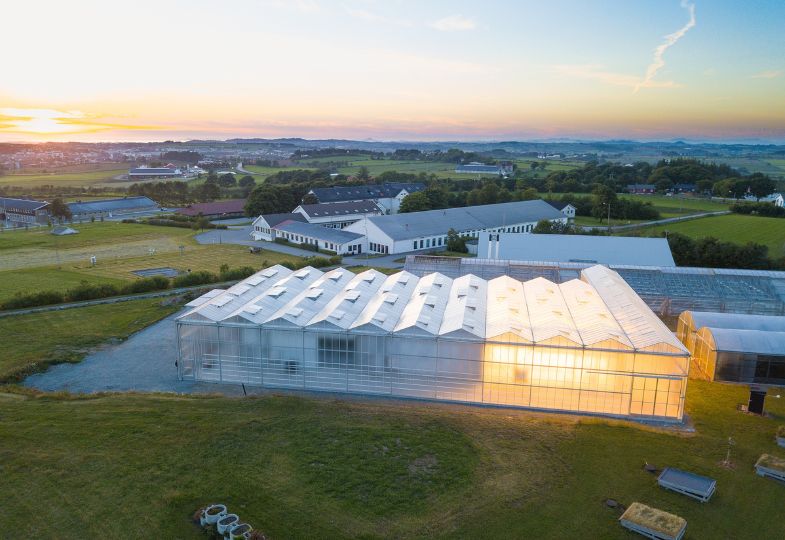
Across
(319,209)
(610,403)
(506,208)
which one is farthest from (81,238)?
(610,403)

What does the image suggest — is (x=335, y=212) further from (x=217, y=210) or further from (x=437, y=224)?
(x=217, y=210)

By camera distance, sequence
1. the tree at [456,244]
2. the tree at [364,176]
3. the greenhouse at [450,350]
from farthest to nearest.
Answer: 1. the tree at [364,176]
2. the tree at [456,244]
3. the greenhouse at [450,350]

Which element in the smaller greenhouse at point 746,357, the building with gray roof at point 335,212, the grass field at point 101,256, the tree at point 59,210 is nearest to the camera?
the smaller greenhouse at point 746,357

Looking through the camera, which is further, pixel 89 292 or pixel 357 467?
pixel 89 292

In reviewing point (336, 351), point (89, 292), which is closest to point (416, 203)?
point (89, 292)

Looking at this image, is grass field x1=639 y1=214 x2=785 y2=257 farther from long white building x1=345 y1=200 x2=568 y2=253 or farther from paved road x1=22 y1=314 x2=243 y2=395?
paved road x1=22 y1=314 x2=243 y2=395

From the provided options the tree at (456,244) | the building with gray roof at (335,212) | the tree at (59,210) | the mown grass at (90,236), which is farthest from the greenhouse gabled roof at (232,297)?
the tree at (59,210)

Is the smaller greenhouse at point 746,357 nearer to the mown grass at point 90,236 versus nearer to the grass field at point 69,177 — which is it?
the mown grass at point 90,236

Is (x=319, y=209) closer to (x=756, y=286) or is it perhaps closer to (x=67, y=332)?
(x=67, y=332)
